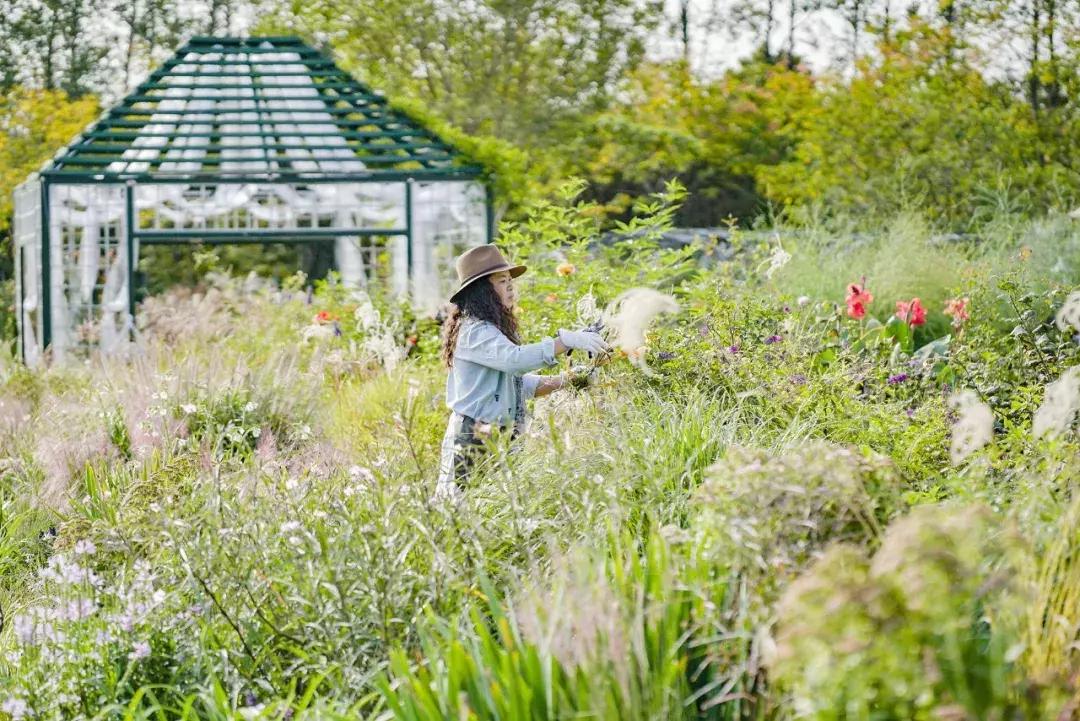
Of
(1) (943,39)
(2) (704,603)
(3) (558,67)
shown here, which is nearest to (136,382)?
(2) (704,603)

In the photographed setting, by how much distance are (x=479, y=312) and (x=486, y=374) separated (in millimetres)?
240

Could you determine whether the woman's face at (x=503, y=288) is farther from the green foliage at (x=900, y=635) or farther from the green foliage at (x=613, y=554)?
the green foliage at (x=900, y=635)

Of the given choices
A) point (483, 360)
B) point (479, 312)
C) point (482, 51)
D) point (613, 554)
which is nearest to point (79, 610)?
point (613, 554)

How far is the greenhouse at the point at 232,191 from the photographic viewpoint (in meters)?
11.8

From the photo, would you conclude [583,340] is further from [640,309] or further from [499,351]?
[640,309]

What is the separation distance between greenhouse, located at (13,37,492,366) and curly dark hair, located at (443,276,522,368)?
617 centimetres

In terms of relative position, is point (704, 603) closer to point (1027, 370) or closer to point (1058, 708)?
point (1058, 708)

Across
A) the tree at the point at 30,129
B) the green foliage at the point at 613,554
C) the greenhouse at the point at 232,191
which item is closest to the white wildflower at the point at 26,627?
the green foliage at the point at 613,554

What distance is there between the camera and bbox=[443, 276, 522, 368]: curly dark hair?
5.27 m

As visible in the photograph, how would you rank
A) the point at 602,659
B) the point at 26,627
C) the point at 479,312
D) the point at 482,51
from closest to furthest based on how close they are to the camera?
the point at 602,659
the point at 26,627
the point at 479,312
the point at 482,51

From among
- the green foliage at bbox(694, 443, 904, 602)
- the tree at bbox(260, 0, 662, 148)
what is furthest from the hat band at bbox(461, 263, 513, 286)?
the tree at bbox(260, 0, 662, 148)

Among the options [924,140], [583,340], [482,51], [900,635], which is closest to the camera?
[900,635]

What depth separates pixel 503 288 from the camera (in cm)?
536

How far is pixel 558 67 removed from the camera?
62.5 feet
